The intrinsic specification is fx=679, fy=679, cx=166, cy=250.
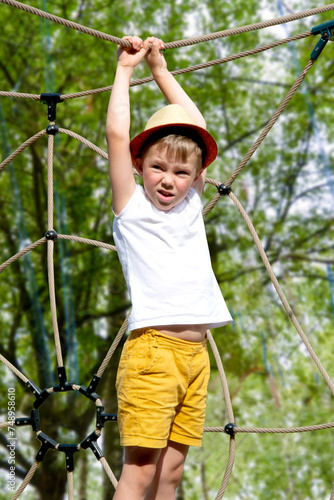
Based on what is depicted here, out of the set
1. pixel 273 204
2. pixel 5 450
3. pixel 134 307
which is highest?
pixel 273 204

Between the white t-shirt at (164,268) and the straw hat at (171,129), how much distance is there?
0.07 metres

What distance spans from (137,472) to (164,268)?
0.29 meters

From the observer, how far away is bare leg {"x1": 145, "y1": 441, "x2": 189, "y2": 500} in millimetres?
1011

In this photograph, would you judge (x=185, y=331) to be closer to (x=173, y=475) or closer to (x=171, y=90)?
(x=173, y=475)

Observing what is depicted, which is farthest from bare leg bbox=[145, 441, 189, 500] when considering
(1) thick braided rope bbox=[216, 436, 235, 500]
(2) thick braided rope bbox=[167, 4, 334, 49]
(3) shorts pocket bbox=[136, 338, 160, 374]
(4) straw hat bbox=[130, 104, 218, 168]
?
(2) thick braided rope bbox=[167, 4, 334, 49]

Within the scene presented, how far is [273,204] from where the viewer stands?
4.79 metres

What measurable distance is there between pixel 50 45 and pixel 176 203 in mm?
4074

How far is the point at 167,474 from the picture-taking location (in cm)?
101

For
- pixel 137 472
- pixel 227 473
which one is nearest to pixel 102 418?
pixel 227 473

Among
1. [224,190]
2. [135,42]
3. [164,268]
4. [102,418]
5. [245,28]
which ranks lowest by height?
[102,418]

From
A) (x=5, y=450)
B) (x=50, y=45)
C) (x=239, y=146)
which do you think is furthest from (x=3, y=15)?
(x=5, y=450)

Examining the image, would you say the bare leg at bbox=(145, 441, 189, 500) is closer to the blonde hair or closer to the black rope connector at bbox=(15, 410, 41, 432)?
the blonde hair

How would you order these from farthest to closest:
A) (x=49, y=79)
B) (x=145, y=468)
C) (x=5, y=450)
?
(x=49, y=79)
(x=5, y=450)
(x=145, y=468)

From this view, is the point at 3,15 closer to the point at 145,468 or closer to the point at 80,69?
the point at 80,69
